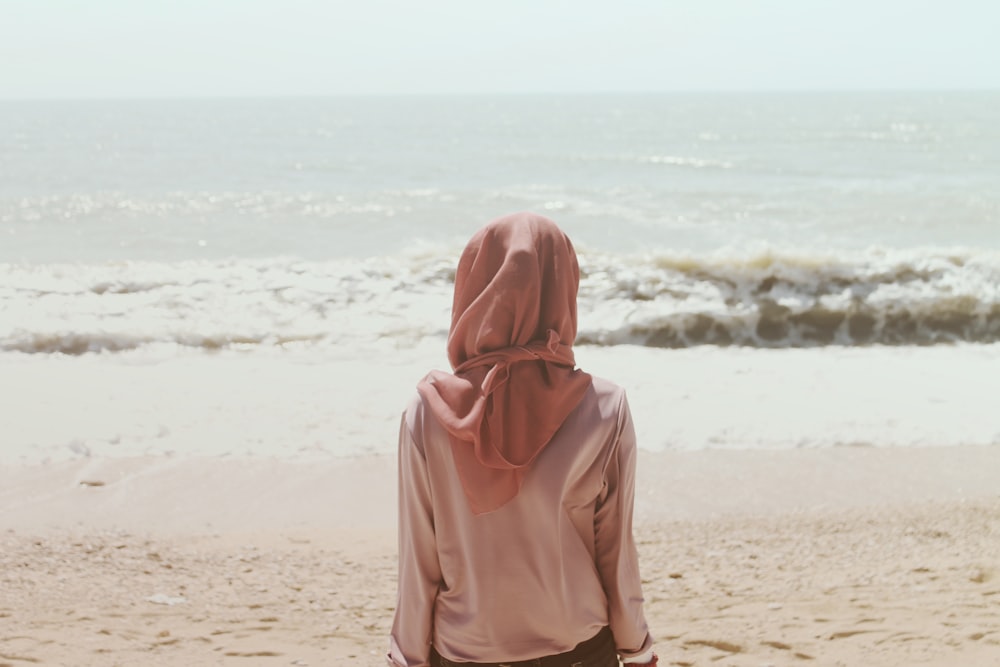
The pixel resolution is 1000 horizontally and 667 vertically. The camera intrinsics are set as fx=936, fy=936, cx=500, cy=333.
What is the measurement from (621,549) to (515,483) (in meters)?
0.30

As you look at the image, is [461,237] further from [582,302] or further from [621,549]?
[621,549]

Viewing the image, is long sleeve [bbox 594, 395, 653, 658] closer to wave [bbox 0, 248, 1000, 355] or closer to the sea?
the sea

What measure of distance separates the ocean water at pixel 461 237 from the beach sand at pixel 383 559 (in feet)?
13.4

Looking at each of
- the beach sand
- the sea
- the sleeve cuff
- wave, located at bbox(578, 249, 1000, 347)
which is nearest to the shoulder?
the sleeve cuff

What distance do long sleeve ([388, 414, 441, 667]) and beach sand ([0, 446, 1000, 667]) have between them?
1.70 meters

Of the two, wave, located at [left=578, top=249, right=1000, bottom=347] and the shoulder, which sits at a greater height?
the shoulder

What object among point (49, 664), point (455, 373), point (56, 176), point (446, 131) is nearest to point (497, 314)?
point (455, 373)

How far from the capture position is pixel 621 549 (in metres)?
1.77

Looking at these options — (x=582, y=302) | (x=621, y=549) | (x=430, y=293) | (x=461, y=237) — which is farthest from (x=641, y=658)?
(x=461, y=237)

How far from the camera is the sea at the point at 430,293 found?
22.9ft

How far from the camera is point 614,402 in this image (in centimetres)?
168

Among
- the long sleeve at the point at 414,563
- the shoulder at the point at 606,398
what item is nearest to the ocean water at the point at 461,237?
the long sleeve at the point at 414,563

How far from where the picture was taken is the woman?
1600 mm

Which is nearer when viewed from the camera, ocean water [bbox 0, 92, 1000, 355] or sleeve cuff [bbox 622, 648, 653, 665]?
sleeve cuff [bbox 622, 648, 653, 665]
